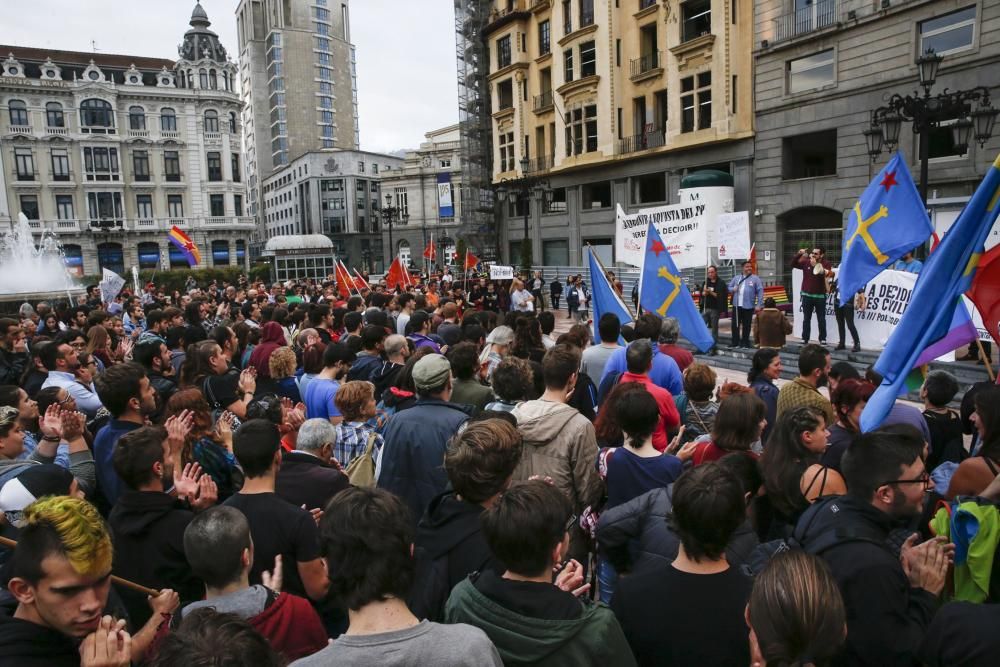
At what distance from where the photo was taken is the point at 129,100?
5956 cm

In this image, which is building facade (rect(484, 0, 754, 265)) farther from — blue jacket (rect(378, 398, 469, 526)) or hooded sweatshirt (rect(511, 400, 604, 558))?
blue jacket (rect(378, 398, 469, 526))

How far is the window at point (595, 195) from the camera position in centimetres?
3422

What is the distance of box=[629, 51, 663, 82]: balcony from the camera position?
1171 inches

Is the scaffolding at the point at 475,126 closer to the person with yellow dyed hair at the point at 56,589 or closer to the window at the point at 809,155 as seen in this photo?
the window at the point at 809,155

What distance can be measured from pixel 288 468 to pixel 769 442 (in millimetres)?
2691

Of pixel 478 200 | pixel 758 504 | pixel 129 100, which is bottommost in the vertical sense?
pixel 758 504

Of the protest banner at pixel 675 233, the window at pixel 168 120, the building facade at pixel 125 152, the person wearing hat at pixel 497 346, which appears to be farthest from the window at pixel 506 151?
the window at pixel 168 120

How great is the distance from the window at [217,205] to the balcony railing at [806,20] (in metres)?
53.7

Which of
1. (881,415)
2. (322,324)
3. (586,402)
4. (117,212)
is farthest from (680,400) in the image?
(117,212)

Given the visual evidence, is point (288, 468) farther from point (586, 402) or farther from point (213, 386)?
point (586, 402)

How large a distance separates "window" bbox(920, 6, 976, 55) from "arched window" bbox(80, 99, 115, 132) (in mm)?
62306

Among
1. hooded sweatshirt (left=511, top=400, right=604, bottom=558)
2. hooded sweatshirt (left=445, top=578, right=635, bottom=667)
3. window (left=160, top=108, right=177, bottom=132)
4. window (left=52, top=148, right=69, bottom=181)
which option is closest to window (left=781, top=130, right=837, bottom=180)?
hooded sweatshirt (left=511, top=400, right=604, bottom=558)

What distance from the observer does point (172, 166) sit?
6141 centimetres

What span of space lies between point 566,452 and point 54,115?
68630 millimetres
